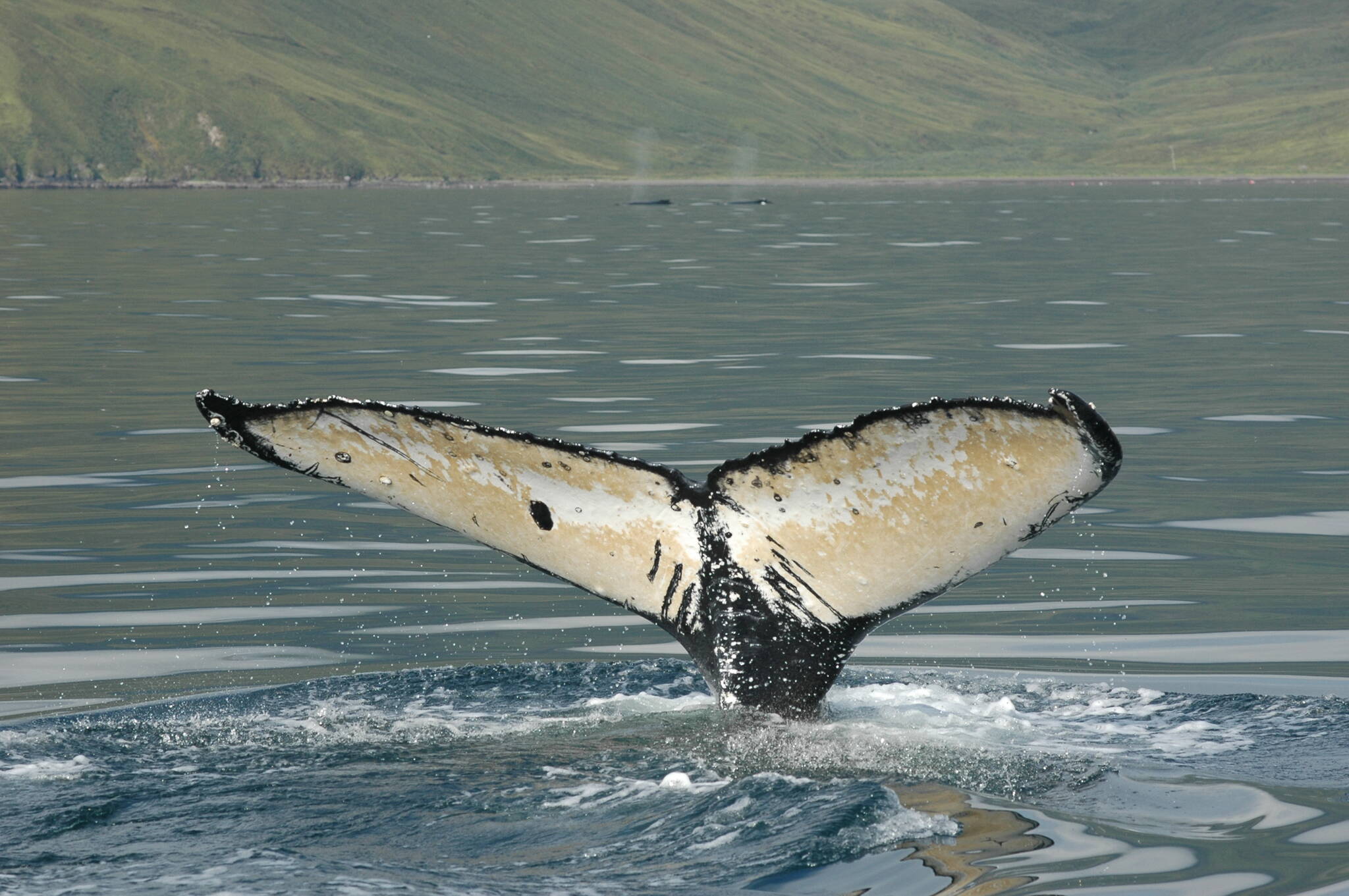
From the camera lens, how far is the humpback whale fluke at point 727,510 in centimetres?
511

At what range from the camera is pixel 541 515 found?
5617 mm

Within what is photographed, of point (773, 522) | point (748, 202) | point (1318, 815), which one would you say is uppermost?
point (748, 202)

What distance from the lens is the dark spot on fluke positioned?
5605mm

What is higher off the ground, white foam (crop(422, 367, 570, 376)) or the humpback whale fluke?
white foam (crop(422, 367, 570, 376))

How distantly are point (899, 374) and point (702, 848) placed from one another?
14.6 meters

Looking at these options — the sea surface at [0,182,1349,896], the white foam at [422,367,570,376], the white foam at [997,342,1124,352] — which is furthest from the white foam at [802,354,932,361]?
the white foam at [422,367,570,376]

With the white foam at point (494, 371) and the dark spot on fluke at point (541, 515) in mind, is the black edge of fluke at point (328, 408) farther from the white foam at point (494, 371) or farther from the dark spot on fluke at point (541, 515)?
the white foam at point (494, 371)

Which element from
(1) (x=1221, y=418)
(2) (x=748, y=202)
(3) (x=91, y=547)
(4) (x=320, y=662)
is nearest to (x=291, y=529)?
(3) (x=91, y=547)

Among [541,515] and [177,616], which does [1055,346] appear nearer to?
[177,616]

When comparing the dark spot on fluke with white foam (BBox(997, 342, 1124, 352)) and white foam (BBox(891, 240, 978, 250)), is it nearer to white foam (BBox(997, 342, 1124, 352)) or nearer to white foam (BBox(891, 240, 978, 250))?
white foam (BBox(997, 342, 1124, 352))

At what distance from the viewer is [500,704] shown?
24.0ft

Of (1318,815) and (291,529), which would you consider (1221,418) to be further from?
(1318,815)

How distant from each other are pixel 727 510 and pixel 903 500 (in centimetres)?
63

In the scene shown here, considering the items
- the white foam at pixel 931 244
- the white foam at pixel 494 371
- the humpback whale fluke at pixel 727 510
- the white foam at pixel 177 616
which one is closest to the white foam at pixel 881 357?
the white foam at pixel 494 371
